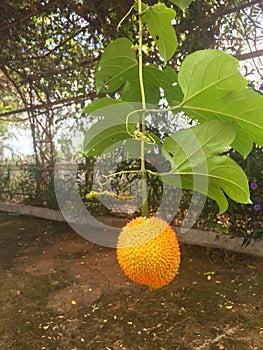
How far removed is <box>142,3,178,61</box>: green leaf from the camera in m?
0.28

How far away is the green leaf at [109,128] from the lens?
0.25m

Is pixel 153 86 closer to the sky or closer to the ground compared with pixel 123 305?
closer to the sky

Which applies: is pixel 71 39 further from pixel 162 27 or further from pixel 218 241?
pixel 162 27

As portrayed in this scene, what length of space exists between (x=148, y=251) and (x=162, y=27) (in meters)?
0.18

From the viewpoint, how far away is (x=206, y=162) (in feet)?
0.73

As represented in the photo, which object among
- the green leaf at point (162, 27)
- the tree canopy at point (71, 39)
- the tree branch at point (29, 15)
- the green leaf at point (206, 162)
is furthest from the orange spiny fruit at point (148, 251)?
the tree branch at point (29, 15)

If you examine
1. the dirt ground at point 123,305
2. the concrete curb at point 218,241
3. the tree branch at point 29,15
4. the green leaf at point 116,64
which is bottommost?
the dirt ground at point 123,305

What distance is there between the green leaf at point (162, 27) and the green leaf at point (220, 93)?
61mm

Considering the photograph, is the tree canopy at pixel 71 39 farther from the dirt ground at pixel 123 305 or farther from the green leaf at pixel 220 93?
the dirt ground at pixel 123 305

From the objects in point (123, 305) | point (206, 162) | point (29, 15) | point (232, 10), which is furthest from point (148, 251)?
point (29, 15)

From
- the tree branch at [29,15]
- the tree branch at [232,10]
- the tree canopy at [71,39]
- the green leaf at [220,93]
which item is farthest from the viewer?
the tree branch at [29,15]

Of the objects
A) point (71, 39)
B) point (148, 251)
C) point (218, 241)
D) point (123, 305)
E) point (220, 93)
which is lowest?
point (123, 305)

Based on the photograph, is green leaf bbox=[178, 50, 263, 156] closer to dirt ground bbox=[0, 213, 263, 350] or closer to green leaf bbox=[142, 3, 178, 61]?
green leaf bbox=[142, 3, 178, 61]

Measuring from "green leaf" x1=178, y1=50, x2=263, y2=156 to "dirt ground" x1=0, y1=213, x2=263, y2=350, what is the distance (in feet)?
5.15
